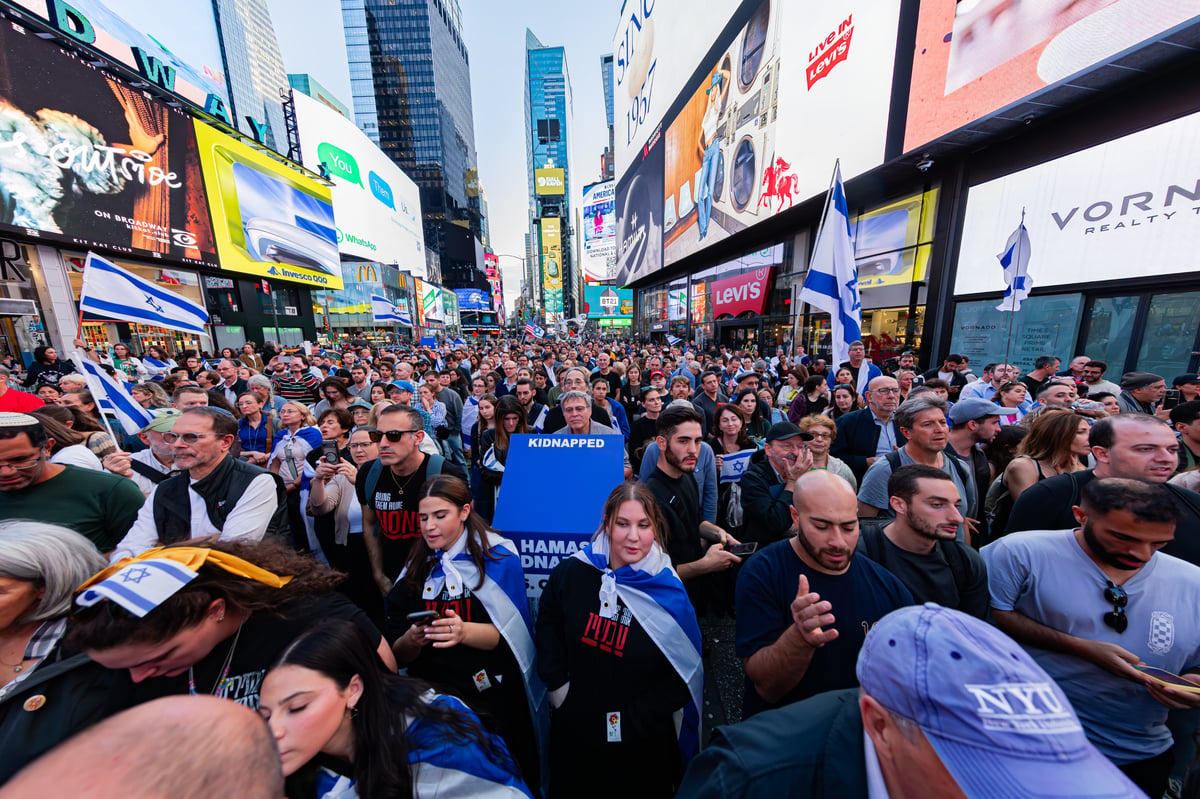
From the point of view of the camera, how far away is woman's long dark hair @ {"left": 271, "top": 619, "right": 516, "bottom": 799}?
1254mm

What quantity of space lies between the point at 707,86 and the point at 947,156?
1655 centimetres

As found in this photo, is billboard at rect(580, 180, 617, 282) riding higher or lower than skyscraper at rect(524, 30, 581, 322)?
lower

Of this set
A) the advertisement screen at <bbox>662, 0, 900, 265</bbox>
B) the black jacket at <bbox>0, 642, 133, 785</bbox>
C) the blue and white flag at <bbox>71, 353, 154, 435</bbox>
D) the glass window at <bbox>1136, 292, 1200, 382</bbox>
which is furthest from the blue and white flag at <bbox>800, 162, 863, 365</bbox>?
the blue and white flag at <bbox>71, 353, 154, 435</bbox>

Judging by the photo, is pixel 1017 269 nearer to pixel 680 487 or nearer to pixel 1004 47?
pixel 1004 47

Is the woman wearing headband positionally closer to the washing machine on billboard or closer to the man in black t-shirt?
the man in black t-shirt

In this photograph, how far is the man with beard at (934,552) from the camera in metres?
1.95

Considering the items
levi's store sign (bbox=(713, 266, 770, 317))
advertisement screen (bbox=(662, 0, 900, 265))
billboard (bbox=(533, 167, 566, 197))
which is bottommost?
levi's store sign (bbox=(713, 266, 770, 317))

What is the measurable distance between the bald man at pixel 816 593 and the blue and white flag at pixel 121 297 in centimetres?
701

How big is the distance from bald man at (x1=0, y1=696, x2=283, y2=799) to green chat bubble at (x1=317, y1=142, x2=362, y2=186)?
155 feet

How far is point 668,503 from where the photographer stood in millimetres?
2947

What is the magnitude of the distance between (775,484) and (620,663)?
187 cm

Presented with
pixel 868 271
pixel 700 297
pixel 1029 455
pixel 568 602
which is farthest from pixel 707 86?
pixel 568 602

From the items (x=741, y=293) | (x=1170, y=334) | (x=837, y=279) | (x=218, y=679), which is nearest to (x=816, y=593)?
(x=218, y=679)

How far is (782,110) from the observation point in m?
14.9
